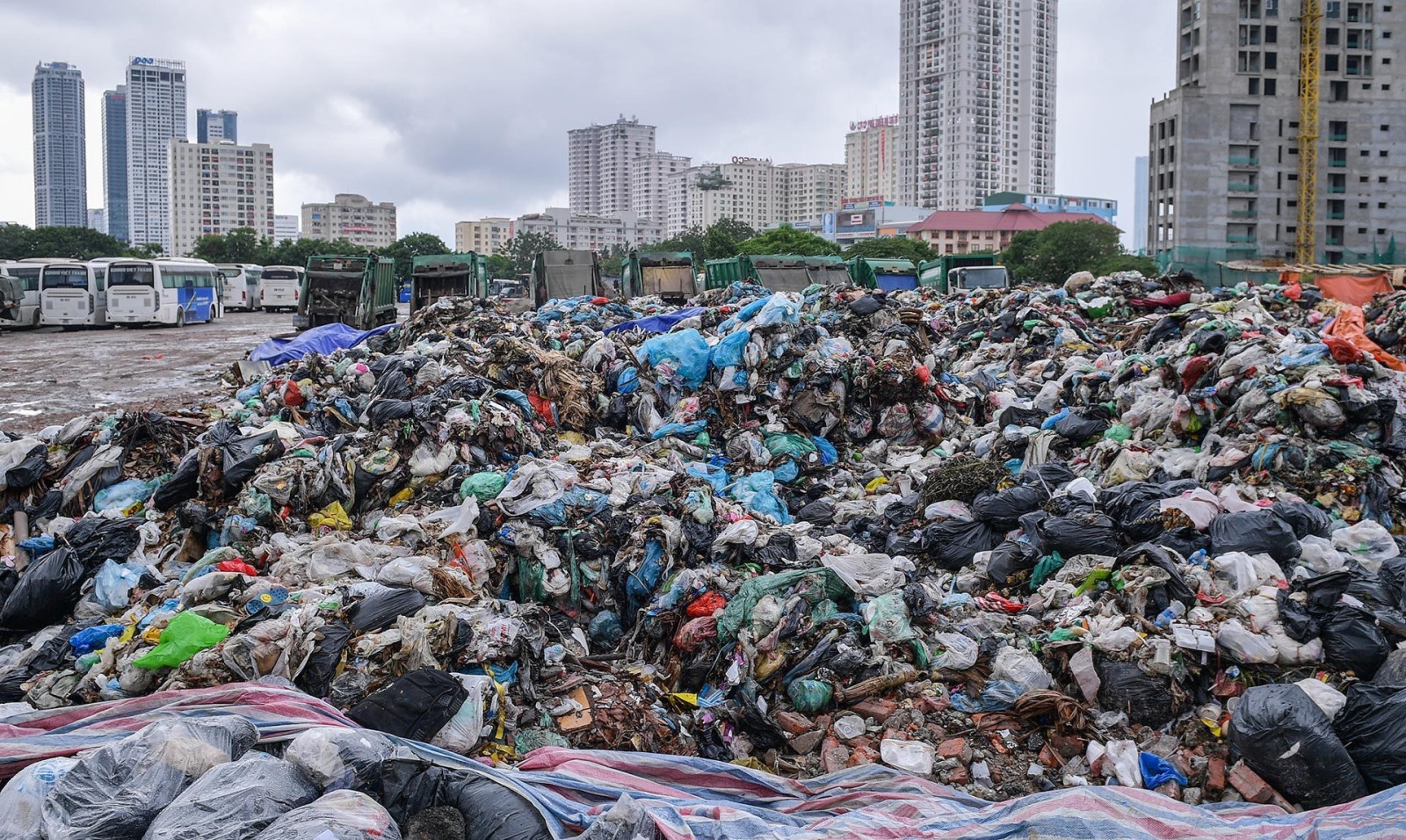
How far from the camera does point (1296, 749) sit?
11.6 feet

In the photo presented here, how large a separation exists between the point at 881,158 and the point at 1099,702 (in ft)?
437

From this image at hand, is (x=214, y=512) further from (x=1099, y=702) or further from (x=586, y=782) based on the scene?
(x=1099, y=702)

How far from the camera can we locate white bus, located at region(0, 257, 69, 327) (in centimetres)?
2294

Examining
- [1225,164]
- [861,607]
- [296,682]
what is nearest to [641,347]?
[861,607]

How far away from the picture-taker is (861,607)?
15.7 feet

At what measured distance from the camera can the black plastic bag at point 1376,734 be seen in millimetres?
3492

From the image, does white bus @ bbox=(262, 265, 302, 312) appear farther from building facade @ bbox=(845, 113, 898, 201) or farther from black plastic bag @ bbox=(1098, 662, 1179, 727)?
building facade @ bbox=(845, 113, 898, 201)

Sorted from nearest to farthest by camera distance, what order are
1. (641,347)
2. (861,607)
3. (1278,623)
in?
(1278,623) < (861,607) < (641,347)

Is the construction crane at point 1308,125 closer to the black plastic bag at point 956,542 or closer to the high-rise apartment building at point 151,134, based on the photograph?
the black plastic bag at point 956,542

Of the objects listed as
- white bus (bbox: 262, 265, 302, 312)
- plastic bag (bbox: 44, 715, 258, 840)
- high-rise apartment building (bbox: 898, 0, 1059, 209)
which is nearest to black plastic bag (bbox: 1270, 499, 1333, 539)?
plastic bag (bbox: 44, 715, 258, 840)

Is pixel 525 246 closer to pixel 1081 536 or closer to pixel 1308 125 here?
pixel 1308 125

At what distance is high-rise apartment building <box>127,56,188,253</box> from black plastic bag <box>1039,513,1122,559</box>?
181161mm

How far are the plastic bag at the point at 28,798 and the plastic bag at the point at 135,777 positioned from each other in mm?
27

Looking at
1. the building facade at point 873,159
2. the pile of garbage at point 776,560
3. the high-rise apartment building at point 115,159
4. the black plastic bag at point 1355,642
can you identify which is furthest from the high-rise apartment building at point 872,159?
the black plastic bag at point 1355,642
